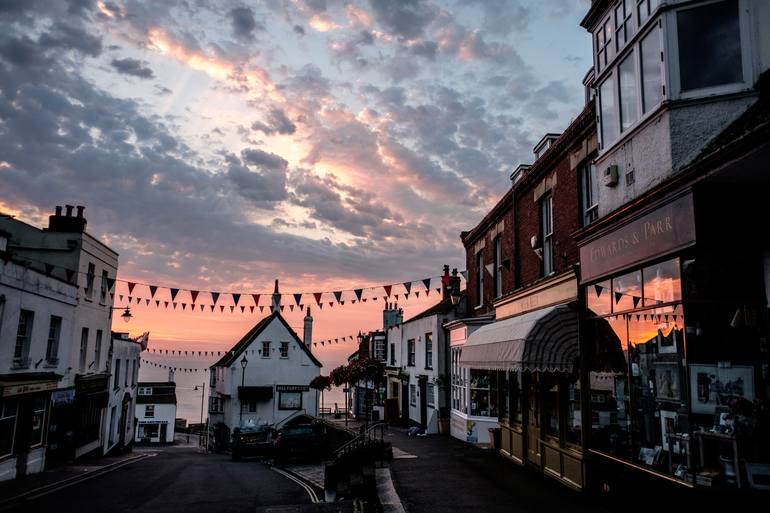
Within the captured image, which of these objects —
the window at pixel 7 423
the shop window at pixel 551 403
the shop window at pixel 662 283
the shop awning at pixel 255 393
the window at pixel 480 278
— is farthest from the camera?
the shop awning at pixel 255 393

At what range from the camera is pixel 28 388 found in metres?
19.3

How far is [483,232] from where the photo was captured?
2273 centimetres

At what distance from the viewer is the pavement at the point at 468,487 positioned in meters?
10.8

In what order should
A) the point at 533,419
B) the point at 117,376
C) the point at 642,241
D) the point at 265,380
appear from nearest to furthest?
1. the point at 642,241
2. the point at 533,419
3. the point at 117,376
4. the point at 265,380

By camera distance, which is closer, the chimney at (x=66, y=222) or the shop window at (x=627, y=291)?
the shop window at (x=627, y=291)

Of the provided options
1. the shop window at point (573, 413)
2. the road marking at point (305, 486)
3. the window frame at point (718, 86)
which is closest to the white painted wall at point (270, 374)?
the road marking at point (305, 486)

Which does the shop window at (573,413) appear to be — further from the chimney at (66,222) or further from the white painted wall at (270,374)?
the white painted wall at (270,374)

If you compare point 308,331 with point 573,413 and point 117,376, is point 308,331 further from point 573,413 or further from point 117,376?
point 573,413

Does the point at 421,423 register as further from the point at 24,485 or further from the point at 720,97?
the point at 720,97

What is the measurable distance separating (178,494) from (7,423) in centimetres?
807

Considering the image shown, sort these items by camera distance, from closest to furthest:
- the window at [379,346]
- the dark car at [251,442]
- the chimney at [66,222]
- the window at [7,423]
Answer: the window at [7,423]
the chimney at [66,222]
the dark car at [251,442]
the window at [379,346]

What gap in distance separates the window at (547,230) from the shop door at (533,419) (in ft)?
9.89

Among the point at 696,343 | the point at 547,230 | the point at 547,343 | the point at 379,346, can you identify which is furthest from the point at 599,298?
the point at 379,346

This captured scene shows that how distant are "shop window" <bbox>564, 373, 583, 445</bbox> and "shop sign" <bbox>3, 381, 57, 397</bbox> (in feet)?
55.6
